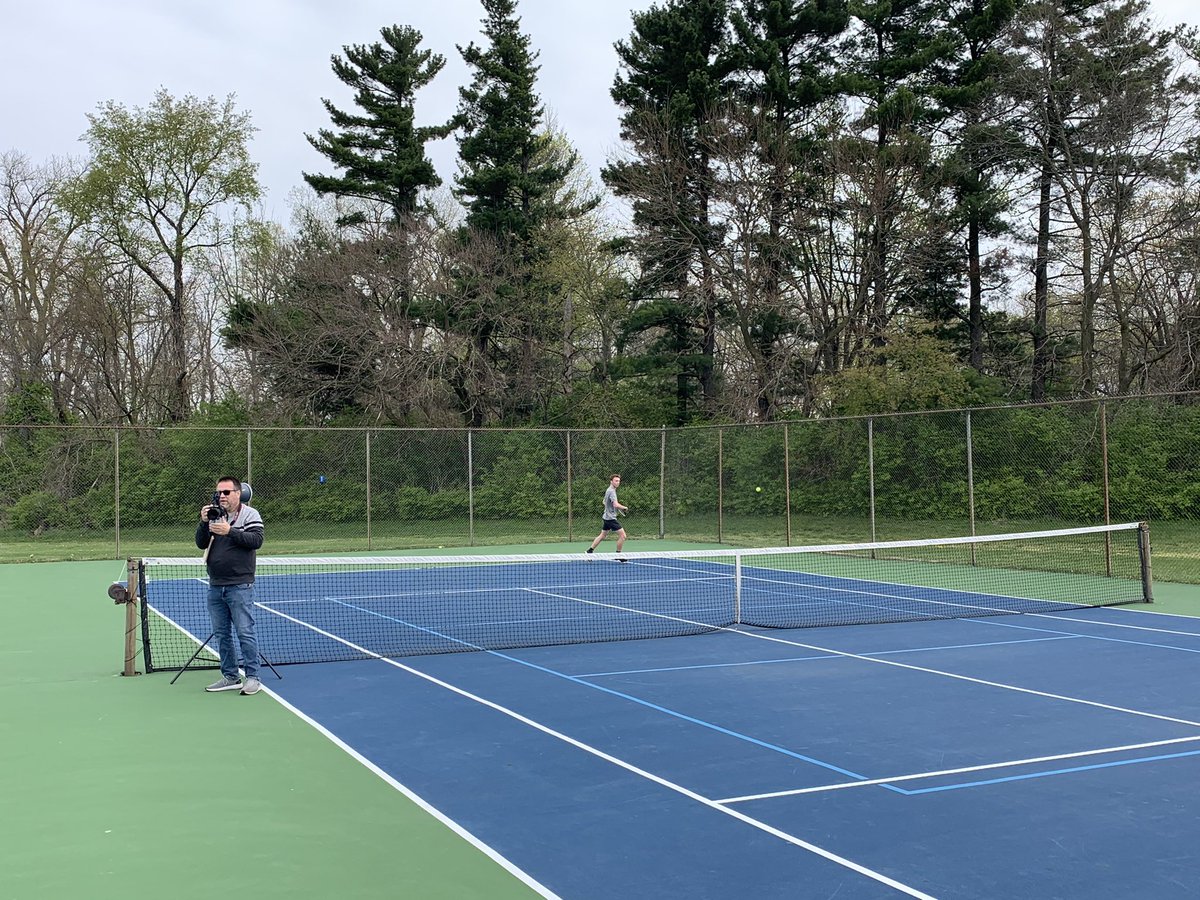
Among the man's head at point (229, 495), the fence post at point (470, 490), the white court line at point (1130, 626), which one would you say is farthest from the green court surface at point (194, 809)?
the fence post at point (470, 490)

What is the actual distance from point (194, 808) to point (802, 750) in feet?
12.5

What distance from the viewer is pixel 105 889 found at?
488 cm

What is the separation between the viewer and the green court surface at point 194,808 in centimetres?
498

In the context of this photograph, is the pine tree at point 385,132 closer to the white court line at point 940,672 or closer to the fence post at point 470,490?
the fence post at point 470,490

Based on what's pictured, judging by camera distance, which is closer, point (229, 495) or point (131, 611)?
point (229, 495)

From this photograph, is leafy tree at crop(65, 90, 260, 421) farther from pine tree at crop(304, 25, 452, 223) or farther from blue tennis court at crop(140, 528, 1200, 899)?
blue tennis court at crop(140, 528, 1200, 899)

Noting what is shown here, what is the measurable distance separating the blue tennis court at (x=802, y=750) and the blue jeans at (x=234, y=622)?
42cm

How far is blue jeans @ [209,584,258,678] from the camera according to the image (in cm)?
920

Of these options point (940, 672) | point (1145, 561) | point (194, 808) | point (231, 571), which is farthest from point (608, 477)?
point (194, 808)

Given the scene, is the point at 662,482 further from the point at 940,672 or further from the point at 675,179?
the point at 940,672

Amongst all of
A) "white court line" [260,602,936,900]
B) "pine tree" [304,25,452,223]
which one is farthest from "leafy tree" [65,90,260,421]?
"white court line" [260,602,936,900]

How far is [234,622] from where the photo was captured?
930cm

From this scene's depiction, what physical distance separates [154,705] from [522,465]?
2092cm

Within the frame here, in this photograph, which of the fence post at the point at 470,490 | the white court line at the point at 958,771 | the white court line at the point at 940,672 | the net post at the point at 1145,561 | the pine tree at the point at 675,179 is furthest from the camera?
the pine tree at the point at 675,179
